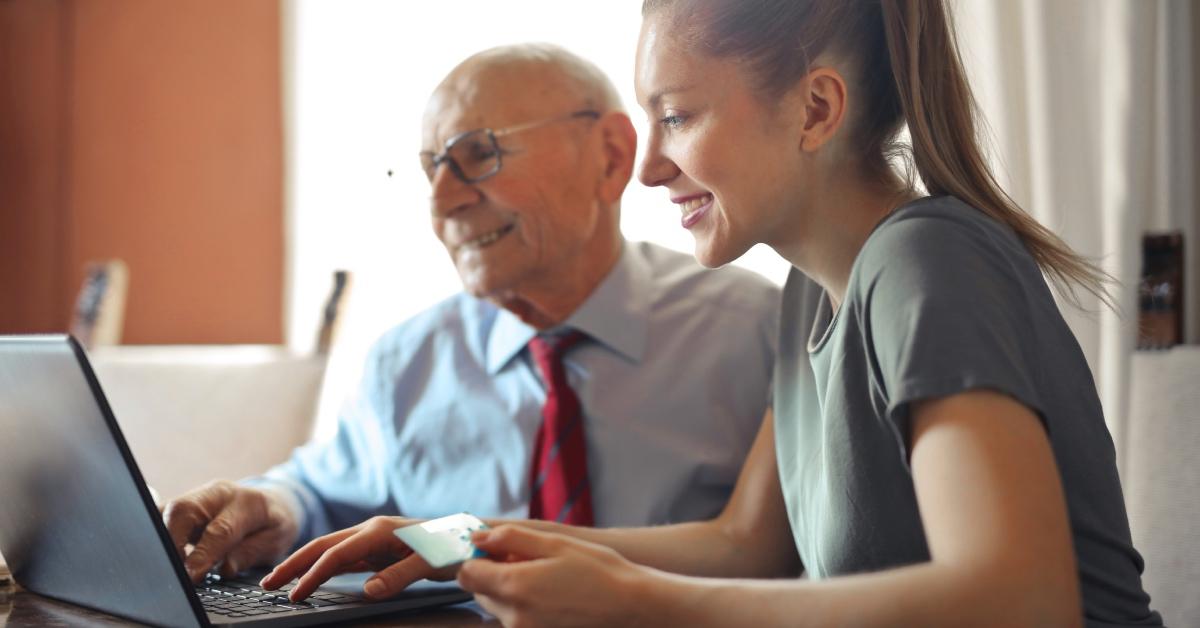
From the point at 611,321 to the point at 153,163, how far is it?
2.84 meters

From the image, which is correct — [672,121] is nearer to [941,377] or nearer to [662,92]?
[662,92]

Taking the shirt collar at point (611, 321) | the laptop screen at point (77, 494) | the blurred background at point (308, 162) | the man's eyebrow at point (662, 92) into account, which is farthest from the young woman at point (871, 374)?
the blurred background at point (308, 162)

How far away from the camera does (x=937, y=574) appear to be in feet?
2.19

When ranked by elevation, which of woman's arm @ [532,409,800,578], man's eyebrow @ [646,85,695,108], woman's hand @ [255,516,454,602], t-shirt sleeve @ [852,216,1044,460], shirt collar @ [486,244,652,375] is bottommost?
woman's arm @ [532,409,800,578]

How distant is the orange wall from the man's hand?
98.6 inches

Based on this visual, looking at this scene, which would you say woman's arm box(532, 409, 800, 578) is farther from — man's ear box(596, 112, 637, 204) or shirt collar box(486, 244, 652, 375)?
man's ear box(596, 112, 637, 204)

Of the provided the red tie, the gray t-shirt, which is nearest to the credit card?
the gray t-shirt

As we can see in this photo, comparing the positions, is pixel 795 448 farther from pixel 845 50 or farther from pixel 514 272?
pixel 514 272

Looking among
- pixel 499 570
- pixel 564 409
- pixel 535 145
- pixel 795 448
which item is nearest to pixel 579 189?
pixel 535 145

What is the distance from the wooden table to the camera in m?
0.94

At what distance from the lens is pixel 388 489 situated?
5.75 feet

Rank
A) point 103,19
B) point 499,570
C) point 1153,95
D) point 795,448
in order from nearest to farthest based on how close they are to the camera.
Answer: point 499,570, point 795,448, point 1153,95, point 103,19

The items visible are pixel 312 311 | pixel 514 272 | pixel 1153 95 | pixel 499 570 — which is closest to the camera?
pixel 499 570

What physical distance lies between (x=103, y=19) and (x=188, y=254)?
3.10 ft
